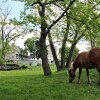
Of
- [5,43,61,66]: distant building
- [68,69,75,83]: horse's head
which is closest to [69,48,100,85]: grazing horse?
[68,69,75,83]: horse's head

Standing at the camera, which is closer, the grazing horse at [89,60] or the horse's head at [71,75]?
the grazing horse at [89,60]

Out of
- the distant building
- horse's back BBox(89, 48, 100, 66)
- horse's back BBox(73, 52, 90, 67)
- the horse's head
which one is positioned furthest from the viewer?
the distant building

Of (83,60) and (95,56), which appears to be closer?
(95,56)

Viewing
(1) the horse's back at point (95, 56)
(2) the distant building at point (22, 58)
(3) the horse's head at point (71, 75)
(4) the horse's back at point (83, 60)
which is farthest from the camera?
(2) the distant building at point (22, 58)

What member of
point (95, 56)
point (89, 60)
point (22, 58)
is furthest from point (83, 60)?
point (22, 58)

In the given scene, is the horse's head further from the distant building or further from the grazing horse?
the distant building

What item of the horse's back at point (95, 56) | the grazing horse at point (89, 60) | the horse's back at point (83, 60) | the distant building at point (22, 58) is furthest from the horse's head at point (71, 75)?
the distant building at point (22, 58)

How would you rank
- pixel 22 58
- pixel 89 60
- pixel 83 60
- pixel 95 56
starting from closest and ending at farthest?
1. pixel 95 56
2. pixel 89 60
3. pixel 83 60
4. pixel 22 58

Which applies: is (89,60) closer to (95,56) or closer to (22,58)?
(95,56)

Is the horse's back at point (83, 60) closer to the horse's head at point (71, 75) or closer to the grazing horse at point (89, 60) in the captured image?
the grazing horse at point (89, 60)

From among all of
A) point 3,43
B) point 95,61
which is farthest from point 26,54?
point 95,61

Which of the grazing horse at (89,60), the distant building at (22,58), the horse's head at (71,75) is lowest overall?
the horse's head at (71,75)

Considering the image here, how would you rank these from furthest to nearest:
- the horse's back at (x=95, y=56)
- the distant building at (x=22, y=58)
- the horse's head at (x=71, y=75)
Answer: the distant building at (x=22, y=58) < the horse's head at (x=71, y=75) < the horse's back at (x=95, y=56)

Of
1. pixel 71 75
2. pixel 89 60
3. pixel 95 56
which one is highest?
pixel 95 56
